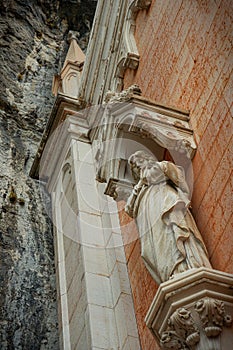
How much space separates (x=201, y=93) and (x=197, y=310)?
99.2 inches

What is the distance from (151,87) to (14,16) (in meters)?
8.92

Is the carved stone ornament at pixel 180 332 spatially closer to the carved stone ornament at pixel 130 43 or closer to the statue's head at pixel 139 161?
the statue's head at pixel 139 161

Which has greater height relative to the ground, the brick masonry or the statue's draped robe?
the brick masonry

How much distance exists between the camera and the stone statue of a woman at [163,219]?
5809mm

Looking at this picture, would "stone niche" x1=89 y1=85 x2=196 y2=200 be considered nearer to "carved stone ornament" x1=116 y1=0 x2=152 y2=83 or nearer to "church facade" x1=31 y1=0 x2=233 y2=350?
"church facade" x1=31 y1=0 x2=233 y2=350

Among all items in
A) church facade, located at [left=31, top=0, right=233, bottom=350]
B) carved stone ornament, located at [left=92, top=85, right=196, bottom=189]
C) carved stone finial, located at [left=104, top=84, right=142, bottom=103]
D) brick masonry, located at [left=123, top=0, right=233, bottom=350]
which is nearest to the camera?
church facade, located at [left=31, top=0, right=233, bottom=350]

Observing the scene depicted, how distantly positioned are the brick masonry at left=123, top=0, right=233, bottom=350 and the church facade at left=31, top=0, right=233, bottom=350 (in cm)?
2

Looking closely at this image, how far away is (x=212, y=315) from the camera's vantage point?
5.30m

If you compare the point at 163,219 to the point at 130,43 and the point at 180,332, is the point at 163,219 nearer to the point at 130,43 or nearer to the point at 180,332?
the point at 180,332

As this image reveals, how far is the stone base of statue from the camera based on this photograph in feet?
17.3

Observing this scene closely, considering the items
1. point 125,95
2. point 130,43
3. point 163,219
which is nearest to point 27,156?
point 130,43

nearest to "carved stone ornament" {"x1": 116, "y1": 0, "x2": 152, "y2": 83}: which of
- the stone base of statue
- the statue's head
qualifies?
the statue's head

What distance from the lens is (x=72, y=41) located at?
1396 centimetres

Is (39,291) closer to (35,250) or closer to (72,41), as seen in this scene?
(35,250)
